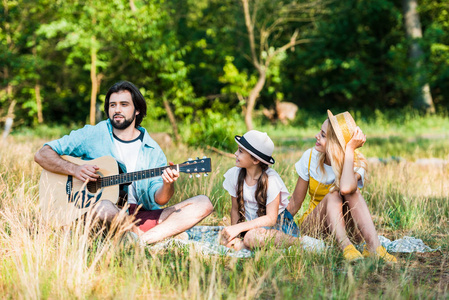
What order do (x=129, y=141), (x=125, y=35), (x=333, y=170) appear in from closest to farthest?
(x=333, y=170) < (x=129, y=141) < (x=125, y=35)

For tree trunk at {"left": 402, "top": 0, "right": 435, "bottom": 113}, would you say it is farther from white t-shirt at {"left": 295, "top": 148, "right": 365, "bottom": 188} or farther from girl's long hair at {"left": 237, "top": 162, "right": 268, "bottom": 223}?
girl's long hair at {"left": 237, "top": 162, "right": 268, "bottom": 223}

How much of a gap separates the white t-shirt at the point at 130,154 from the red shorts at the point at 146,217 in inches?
3.7

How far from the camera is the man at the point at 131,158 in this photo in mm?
3812

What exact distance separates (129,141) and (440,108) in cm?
1833

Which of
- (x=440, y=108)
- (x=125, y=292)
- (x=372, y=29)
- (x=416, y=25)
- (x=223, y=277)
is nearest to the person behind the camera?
(x=125, y=292)

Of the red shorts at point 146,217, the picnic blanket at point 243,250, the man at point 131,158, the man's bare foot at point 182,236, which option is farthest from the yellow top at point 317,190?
the red shorts at point 146,217

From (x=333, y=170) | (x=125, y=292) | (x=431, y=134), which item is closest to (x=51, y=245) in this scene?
(x=125, y=292)

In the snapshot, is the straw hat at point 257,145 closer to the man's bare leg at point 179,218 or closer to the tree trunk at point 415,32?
the man's bare leg at point 179,218

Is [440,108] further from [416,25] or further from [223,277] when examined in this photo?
[223,277]

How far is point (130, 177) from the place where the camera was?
361 centimetres

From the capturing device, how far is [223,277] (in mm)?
2971

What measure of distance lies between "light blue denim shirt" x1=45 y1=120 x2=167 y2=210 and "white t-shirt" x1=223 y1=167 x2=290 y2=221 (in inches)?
23.5

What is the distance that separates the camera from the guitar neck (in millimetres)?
3459

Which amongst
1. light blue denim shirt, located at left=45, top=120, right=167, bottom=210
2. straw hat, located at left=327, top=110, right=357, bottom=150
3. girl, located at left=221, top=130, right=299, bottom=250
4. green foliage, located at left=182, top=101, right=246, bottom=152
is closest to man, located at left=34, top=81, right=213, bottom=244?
light blue denim shirt, located at left=45, top=120, right=167, bottom=210
